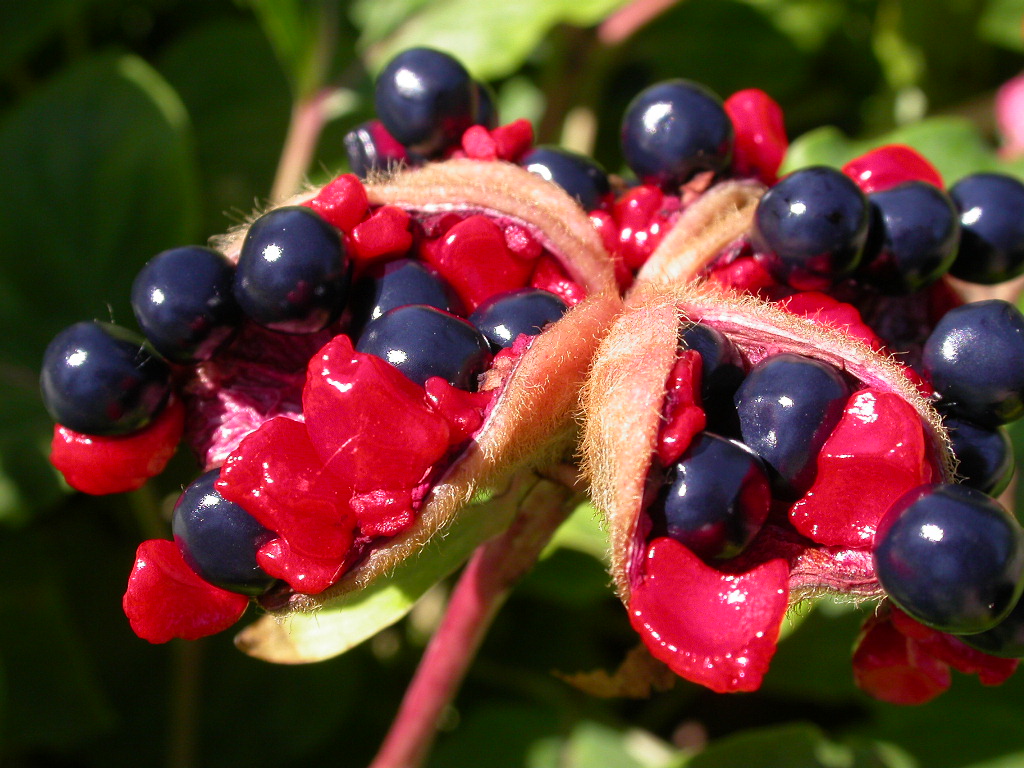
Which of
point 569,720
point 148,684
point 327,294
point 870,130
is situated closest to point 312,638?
point 327,294

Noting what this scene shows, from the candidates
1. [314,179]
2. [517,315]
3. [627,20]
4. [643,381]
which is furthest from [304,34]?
[643,381]

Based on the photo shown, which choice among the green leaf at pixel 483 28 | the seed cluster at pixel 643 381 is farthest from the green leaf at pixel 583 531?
the green leaf at pixel 483 28

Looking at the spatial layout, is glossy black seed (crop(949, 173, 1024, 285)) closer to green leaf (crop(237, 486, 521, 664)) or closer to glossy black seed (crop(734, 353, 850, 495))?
glossy black seed (crop(734, 353, 850, 495))

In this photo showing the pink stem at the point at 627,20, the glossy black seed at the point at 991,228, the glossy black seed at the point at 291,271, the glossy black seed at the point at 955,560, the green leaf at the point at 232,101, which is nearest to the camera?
the glossy black seed at the point at 955,560

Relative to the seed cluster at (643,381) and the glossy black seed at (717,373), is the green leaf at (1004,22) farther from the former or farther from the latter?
the glossy black seed at (717,373)

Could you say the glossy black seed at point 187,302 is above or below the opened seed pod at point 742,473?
above

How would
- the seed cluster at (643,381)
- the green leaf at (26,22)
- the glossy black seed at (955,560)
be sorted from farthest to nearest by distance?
the green leaf at (26,22), the seed cluster at (643,381), the glossy black seed at (955,560)
